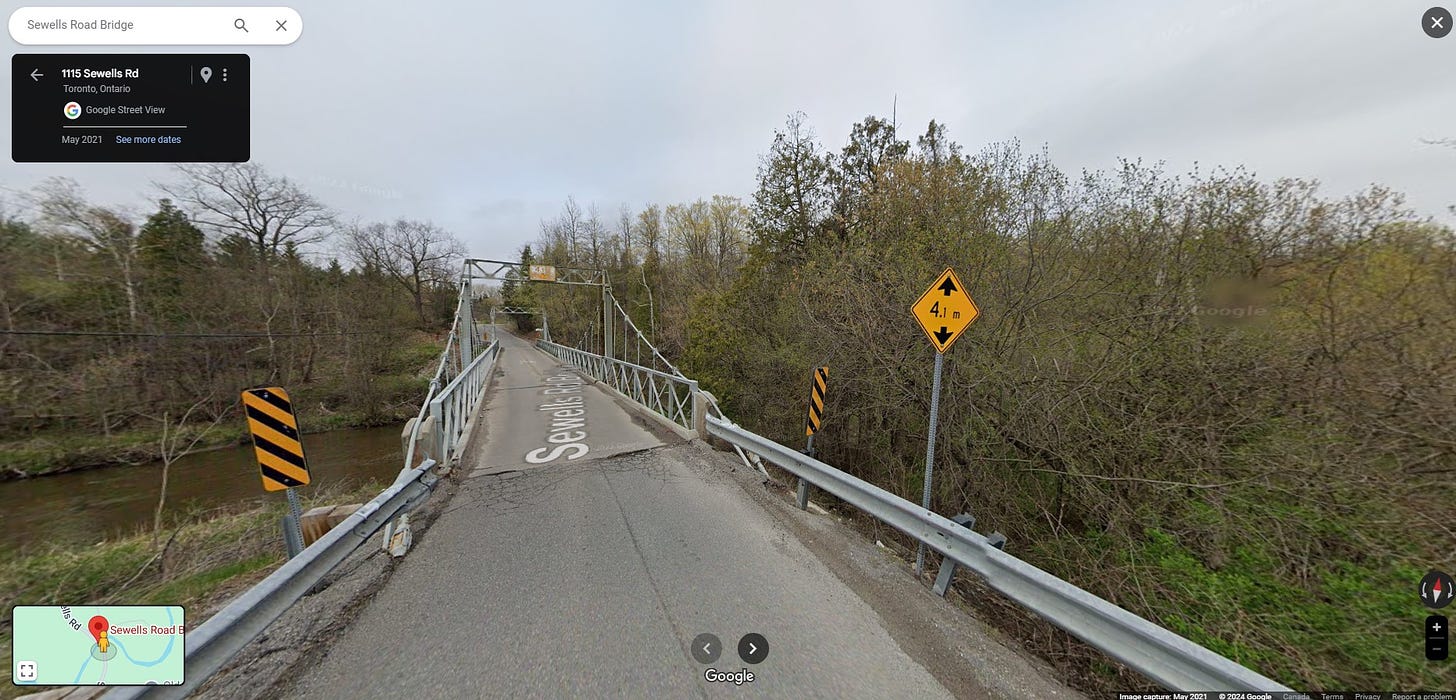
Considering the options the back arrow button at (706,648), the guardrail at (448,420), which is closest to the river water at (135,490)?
the guardrail at (448,420)

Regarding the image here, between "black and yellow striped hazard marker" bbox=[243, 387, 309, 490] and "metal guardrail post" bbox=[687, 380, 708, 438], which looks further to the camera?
"metal guardrail post" bbox=[687, 380, 708, 438]

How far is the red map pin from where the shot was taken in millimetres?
1739

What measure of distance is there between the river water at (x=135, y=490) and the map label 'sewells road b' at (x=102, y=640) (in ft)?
31.1

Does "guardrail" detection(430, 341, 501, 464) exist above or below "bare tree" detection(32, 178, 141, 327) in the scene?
below

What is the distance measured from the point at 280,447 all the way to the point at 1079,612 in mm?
4856

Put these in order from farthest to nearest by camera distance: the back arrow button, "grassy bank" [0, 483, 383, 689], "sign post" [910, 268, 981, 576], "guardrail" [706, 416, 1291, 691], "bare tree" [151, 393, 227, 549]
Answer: "bare tree" [151, 393, 227, 549], "grassy bank" [0, 483, 383, 689], "sign post" [910, 268, 981, 576], the back arrow button, "guardrail" [706, 416, 1291, 691]

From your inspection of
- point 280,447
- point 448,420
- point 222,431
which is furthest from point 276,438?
point 222,431

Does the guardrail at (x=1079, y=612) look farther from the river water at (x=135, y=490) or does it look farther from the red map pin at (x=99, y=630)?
the river water at (x=135, y=490)

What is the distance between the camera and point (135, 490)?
37.9ft

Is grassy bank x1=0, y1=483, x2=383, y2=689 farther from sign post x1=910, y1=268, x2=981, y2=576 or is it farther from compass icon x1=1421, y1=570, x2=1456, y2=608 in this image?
compass icon x1=1421, y1=570, x2=1456, y2=608

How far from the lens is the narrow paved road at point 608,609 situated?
196 centimetres

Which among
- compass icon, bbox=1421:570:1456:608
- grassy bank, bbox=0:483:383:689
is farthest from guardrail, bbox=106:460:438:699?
compass icon, bbox=1421:570:1456:608

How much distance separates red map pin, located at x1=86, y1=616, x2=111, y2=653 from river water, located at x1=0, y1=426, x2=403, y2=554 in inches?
378

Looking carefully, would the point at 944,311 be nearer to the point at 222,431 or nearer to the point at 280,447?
the point at 280,447
